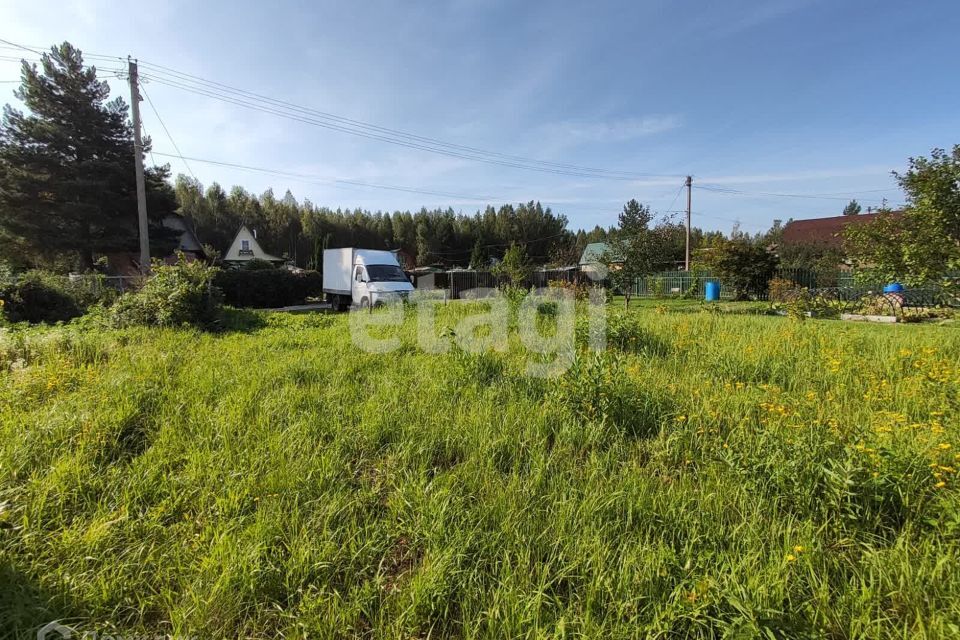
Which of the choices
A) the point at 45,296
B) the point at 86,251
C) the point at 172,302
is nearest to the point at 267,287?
the point at 45,296

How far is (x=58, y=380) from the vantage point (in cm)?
337

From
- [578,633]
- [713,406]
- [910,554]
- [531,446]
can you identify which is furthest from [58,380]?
[910,554]

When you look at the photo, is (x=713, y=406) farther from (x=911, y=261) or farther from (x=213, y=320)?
(x=213, y=320)

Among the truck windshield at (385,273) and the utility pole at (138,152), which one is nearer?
the utility pole at (138,152)

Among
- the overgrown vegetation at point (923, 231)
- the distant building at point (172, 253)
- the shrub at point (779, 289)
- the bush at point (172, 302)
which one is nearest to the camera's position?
the overgrown vegetation at point (923, 231)

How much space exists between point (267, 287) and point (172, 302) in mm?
11052

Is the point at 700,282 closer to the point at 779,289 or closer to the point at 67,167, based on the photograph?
the point at 779,289

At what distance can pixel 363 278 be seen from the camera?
46.1ft

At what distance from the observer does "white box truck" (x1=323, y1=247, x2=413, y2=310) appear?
13461 millimetres

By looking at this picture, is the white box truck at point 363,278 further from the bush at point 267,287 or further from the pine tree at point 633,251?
the pine tree at point 633,251

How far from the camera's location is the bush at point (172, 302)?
6984mm

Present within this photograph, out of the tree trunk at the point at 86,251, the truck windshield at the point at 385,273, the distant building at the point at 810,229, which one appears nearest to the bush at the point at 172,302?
the truck windshield at the point at 385,273

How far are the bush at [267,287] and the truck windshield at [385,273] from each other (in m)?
6.35

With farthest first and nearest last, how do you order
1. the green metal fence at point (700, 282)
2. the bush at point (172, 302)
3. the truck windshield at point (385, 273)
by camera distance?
the green metal fence at point (700, 282) → the truck windshield at point (385, 273) → the bush at point (172, 302)
